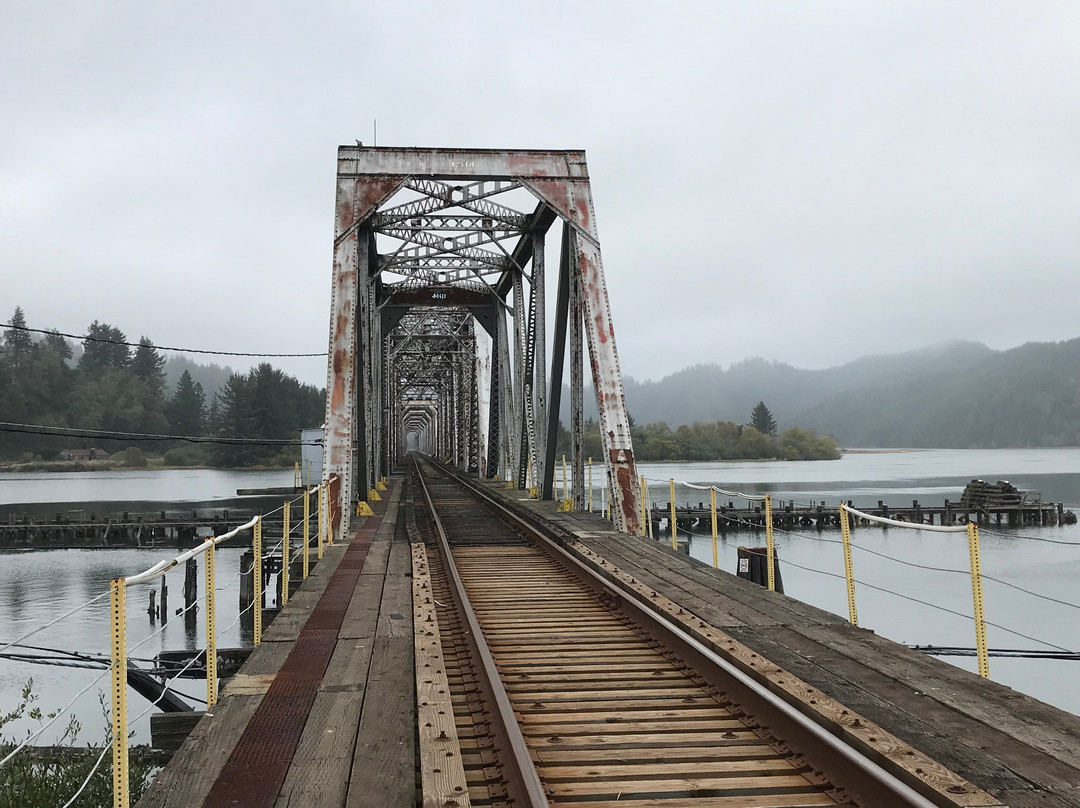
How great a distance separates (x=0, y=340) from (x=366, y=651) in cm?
14255

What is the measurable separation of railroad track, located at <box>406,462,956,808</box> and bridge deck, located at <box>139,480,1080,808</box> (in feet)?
0.80

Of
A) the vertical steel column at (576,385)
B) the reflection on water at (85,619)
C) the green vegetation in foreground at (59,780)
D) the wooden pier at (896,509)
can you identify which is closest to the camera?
the green vegetation in foreground at (59,780)

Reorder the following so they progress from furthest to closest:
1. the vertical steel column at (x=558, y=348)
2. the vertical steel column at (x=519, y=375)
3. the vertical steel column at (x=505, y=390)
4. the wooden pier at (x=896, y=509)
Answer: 1. the wooden pier at (x=896, y=509)
2. the vertical steel column at (x=505, y=390)
3. the vertical steel column at (x=519, y=375)
4. the vertical steel column at (x=558, y=348)

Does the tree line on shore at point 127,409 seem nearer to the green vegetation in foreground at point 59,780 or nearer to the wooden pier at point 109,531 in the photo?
the wooden pier at point 109,531

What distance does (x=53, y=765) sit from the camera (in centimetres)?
885

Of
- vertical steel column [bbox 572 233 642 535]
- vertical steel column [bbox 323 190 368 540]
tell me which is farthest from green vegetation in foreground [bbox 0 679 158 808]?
vertical steel column [bbox 572 233 642 535]

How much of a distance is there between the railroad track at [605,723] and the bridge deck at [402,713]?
0.80ft

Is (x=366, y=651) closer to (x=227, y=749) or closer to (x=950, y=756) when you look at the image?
(x=227, y=749)

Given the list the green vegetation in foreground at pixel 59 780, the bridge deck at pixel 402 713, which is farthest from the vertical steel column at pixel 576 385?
the green vegetation in foreground at pixel 59 780

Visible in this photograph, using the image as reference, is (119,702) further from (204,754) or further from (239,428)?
(239,428)

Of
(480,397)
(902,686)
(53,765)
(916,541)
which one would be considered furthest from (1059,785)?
(916,541)

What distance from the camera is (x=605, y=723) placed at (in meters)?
A: 4.62

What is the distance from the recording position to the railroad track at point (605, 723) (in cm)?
355

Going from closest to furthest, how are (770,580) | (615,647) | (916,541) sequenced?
(615,647) → (770,580) → (916,541)
